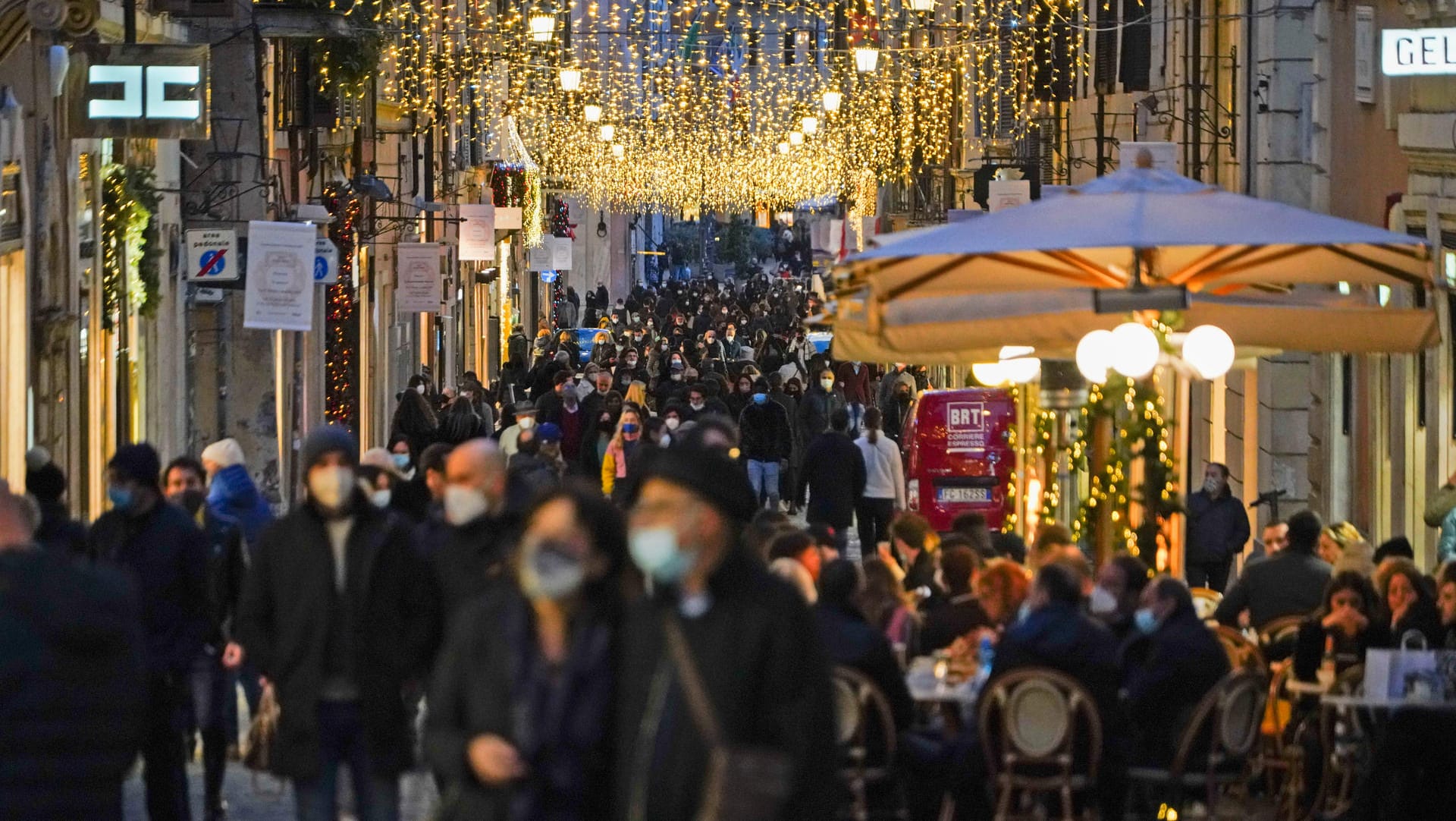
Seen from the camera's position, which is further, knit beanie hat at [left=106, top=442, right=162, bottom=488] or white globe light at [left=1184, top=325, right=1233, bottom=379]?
white globe light at [left=1184, top=325, right=1233, bottom=379]

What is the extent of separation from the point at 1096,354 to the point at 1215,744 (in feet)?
7.84

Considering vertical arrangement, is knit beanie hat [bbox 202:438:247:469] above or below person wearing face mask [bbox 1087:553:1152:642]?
above

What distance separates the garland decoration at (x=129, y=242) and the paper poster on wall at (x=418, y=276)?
33.7ft

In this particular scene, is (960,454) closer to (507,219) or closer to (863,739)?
(863,739)

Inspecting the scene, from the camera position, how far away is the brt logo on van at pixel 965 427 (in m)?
23.4

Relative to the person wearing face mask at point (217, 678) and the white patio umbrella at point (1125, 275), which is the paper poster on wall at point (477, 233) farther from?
the person wearing face mask at point (217, 678)

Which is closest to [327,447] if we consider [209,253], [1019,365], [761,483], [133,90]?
[1019,365]

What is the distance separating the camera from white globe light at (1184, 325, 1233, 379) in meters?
12.3

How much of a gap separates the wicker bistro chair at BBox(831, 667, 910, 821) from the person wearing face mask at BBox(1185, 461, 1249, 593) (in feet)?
30.7

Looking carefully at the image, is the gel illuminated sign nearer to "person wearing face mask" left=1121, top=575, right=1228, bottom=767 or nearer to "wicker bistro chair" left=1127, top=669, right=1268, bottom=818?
"person wearing face mask" left=1121, top=575, right=1228, bottom=767

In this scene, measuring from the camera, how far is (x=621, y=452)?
22.6 m

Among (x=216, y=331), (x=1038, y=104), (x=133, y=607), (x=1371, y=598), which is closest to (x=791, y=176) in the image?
(x=1038, y=104)

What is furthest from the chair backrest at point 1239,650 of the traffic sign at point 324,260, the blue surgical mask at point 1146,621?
the traffic sign at point 324,260

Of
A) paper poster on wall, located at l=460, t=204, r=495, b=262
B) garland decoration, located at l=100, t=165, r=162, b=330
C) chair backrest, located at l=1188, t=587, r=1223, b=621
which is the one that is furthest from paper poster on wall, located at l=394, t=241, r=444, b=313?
chair backrest, located at l=1188, t=587, r=1223, b=621
